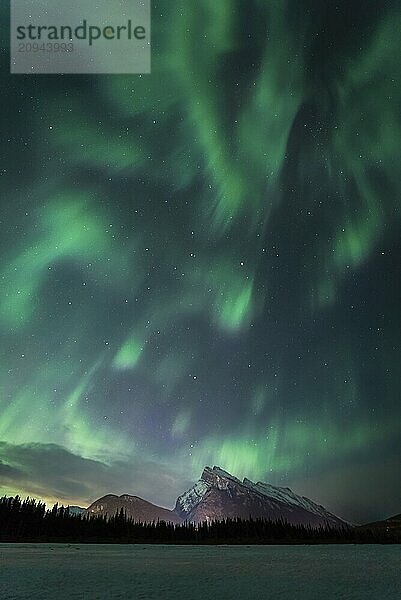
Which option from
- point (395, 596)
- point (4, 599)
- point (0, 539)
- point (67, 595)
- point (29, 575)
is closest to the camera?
point (4, 599)

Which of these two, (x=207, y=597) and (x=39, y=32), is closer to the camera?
(x=207, y=597)

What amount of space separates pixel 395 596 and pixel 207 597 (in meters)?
14.9

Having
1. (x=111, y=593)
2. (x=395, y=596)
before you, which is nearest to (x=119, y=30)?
(x=111, y=593)

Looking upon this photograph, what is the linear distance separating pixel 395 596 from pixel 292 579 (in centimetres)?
1583

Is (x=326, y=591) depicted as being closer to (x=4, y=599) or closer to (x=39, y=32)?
(x=4, y=599)

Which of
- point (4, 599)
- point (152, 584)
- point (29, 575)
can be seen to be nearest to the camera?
point (4, 599)

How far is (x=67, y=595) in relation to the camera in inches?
1800

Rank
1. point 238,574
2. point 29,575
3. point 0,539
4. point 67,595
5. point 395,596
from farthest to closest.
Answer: point 0,539 → point 238,574 → point 29,575 → point 395,596 → point 67,595

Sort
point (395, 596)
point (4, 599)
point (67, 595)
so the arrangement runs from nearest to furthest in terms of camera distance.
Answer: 1. point (4, 599)
2. point (67, 595)
3. point (395, 596)

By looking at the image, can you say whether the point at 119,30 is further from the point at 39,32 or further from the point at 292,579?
the point at 292,579

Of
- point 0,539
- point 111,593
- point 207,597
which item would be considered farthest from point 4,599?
point 0,539

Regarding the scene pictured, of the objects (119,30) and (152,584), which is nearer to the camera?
(152,584)

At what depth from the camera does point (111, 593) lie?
1858 inches

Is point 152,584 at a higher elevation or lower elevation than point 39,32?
lower
